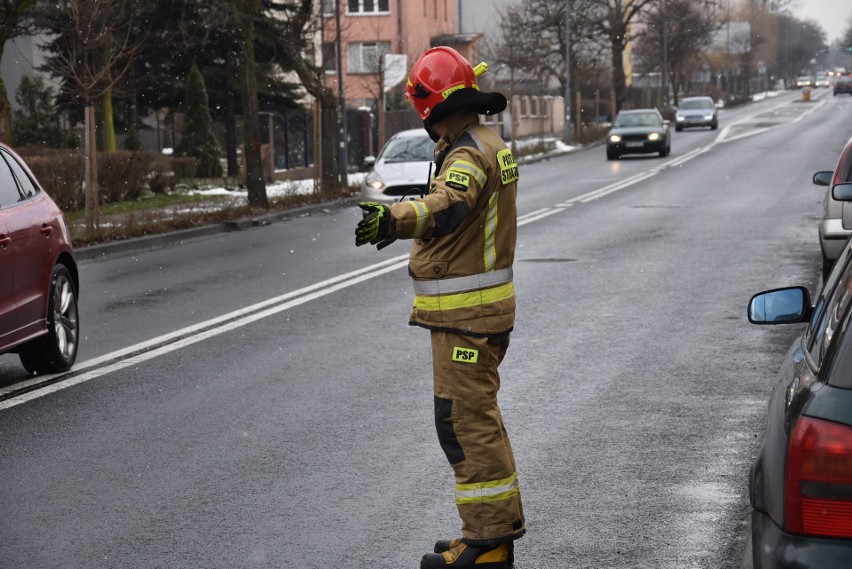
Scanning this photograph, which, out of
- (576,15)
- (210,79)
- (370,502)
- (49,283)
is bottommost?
(370,502)

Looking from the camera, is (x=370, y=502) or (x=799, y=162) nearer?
(x=370, y=502)

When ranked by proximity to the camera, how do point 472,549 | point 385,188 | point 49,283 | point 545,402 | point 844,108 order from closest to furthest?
point 472,549 → point 545,402 → point 49,283 → point 385,188 → point 844,108

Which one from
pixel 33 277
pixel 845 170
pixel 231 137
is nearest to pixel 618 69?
pixel 231 137

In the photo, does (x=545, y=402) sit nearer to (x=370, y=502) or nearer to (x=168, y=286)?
(x=370, y=502)

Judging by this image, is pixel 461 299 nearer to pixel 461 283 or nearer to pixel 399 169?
pixel 461 283

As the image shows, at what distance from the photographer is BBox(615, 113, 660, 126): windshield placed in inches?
1674

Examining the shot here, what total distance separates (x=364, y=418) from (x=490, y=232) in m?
3.03

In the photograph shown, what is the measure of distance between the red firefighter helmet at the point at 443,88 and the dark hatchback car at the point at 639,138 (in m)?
36.9

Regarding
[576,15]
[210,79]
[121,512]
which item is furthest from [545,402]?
[576,15]

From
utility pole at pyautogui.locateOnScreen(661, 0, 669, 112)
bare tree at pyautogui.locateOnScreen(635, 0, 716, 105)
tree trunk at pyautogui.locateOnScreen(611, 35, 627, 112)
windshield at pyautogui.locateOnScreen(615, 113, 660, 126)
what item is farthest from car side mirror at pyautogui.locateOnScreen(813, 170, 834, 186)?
bare tree at pyautogui.locateOnScreen(635, 0, 716, 105)

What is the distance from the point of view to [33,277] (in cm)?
910

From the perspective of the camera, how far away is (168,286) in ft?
47.7

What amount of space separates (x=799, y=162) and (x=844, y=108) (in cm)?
4922

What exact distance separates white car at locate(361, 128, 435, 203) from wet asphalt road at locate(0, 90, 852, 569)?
24.0ft
